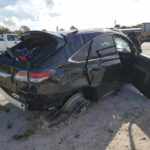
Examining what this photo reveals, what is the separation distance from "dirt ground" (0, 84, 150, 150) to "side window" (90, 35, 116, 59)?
48.6 inches

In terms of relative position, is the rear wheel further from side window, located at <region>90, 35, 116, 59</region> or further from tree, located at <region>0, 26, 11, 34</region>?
tree, located at <region>0, 26, 11, 34</region>

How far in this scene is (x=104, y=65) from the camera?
4879 mm

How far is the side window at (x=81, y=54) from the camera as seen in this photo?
4273mm

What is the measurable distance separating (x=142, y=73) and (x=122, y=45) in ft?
2.78

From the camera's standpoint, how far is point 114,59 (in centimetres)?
523

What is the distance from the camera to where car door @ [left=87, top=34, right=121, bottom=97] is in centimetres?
462

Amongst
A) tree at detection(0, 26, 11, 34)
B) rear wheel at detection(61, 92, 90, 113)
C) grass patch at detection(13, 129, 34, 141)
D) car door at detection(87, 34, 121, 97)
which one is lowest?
tree at detection(0, 26, 11, 34)

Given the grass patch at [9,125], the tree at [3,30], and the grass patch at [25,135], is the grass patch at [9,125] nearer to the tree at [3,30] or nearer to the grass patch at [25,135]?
the grass patch at [25,135]

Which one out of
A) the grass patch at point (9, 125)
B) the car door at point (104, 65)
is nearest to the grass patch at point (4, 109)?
the grass patch at point (9, 125)

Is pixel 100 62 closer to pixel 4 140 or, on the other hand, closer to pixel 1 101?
pixel 4 140

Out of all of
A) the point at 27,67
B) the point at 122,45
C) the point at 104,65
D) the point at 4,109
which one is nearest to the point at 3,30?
the point at 4,109

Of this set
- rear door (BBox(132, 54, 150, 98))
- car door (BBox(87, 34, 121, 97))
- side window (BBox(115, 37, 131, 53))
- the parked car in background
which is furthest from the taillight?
the parked car in background

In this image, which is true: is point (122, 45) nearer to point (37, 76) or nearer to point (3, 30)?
point (37, 76)

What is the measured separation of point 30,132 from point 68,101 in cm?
90
